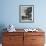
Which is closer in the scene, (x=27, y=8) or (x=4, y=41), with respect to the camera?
(x=4, y=41)

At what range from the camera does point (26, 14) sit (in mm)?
4180

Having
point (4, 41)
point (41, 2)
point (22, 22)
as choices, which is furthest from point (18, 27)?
point (41, 2)

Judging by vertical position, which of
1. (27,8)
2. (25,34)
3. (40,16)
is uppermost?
(27,8)

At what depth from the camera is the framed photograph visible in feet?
13.6

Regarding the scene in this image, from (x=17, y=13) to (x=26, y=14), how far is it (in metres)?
Answer: 0.30

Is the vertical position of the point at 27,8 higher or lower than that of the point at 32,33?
higher

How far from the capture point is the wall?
13.6 ft

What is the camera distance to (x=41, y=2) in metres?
4.15

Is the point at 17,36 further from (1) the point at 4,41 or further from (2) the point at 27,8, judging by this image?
→ (2) the point at 27,8

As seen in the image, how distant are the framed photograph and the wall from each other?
99 millimetres

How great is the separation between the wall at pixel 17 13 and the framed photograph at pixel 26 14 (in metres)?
0.10

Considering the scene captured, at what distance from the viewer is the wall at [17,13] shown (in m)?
4.14

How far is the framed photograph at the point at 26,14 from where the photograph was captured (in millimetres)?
4148

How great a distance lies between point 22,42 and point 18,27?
68 cm
